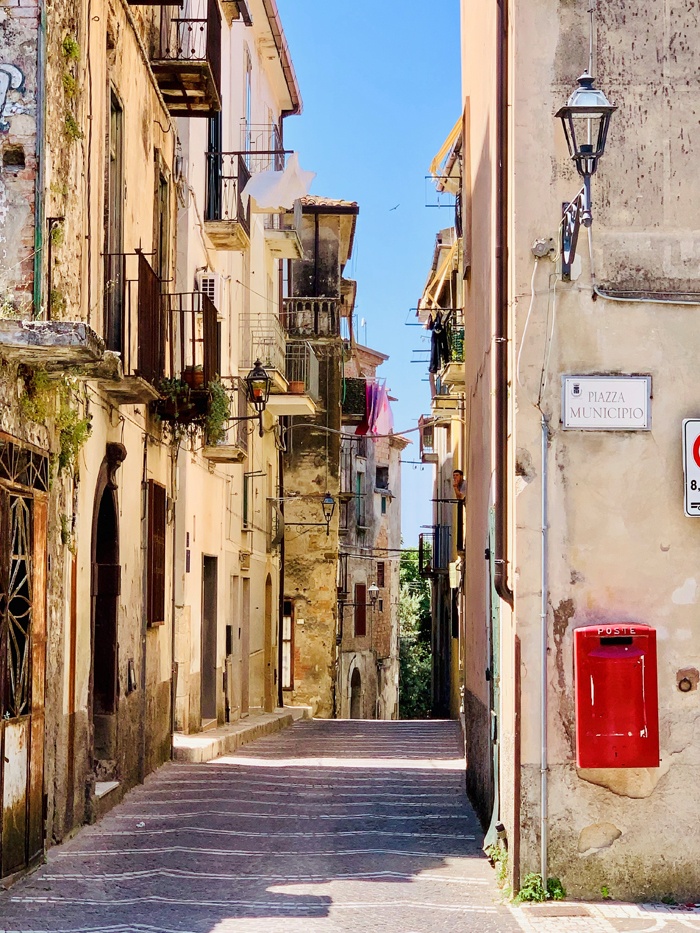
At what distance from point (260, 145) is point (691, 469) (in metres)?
20.5

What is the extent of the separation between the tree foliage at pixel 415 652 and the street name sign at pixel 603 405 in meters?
43.1

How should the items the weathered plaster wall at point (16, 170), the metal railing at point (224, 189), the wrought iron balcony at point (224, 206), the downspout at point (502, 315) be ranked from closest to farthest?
the downspout at point (502, 315)
the weathered plaster wall at point (16, 170)
the wrought iron balcony at point (224, 206)
the metal railing at point (224, 189)

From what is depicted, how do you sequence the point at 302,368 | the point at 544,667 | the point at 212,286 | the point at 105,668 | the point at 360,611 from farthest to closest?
the point at 360,611 → the point at 302,368 → the point at 212,286 → the point at 105,668 → the point at 544,667

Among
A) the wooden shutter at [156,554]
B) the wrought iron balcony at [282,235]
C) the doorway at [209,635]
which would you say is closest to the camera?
the wooden shutter at [156,554]

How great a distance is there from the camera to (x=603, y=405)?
8203 millimetres

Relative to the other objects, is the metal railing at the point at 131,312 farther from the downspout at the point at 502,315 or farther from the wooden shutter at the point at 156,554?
the downspout at the point at 502,315

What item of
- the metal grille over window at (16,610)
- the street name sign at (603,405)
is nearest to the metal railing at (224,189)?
the metal grille over window at (16,610)

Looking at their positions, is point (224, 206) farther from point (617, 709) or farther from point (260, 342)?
point (617, 709)

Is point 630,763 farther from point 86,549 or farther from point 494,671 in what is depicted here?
point 86,549

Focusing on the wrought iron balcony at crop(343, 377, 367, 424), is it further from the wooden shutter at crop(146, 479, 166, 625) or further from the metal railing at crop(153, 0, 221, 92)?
the wooden shutter at crop(146, 479, 166, 625)

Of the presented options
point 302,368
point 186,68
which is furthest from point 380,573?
point 186,68

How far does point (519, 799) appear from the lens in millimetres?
7957

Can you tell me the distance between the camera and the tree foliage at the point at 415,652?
52.9 meters

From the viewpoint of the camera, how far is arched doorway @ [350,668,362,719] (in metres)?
43.7
